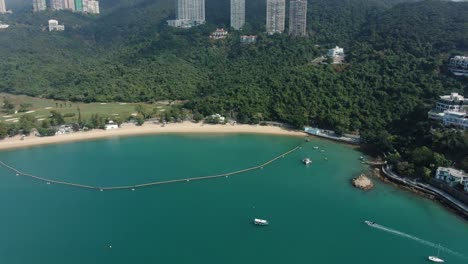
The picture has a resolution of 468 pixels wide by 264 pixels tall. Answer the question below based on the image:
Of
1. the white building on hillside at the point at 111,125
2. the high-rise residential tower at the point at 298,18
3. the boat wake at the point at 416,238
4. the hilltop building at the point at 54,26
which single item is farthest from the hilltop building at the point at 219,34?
the boat wake at the point at 416,238

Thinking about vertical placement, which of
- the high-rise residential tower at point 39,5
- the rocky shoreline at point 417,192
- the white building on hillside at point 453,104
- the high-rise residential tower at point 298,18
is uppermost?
the high-rise residential tower at point 39,5

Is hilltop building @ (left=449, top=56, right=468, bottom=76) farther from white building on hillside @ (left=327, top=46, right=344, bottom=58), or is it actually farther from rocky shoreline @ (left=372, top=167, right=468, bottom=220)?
rocky shoreline @ (left=372, top=167, right=468, bottom=220)

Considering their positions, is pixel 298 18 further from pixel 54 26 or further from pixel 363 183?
pixel 54 26

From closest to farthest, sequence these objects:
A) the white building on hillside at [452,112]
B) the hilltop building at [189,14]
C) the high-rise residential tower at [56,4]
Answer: the white building on hillside at [452,112], the hilltop building at [189,14], the high-rise residential tower at [56,4]

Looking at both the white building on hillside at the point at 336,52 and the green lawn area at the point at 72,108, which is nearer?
the green lawn area at the point at 72,108

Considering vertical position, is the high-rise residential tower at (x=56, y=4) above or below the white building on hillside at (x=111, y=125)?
above

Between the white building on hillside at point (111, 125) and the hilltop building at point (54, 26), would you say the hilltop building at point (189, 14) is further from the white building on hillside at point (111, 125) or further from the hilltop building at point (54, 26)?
the white building on hillside at point (111, 125)
